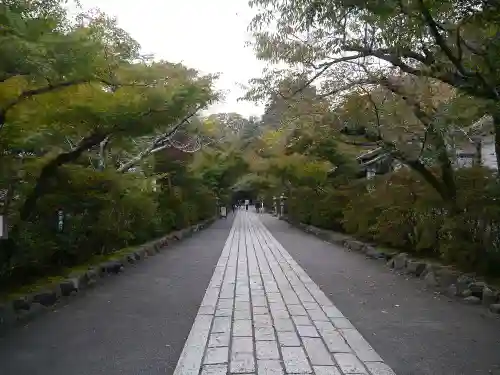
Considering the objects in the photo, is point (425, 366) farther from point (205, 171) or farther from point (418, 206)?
point (205, 171)

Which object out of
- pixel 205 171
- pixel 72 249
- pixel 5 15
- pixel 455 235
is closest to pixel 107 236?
pixel 72 249

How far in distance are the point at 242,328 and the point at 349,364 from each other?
1564mm

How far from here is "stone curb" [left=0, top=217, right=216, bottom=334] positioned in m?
5.45

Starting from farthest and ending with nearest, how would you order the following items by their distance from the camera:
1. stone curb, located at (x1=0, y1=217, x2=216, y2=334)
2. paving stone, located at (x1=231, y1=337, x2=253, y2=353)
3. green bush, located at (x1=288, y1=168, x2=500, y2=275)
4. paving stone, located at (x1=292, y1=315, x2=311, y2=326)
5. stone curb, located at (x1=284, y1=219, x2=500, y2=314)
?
1. green bush, located at (x1=288, y1=168, x2=500, y2=275)
2. stone curb, located at (x1=284, y1=219, x2=500, y2=314)
3. paving stone, located at (x1=292, y1=315, x2=311, y2=326)
4. stone curb, located at (x1=0, y1=217, x2=216, y2=334)
5. paving stone, located at (x1=231, y1=337, x2=253, y2=353)

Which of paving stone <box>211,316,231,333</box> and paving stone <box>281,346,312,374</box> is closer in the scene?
paving stone <box>281,346,312,374</box>

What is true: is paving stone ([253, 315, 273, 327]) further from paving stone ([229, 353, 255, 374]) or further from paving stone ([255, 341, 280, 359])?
paving stone ([229, 353, 255, 374])

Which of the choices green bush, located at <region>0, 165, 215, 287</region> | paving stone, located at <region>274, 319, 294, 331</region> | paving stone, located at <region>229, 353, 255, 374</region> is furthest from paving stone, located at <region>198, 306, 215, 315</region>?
green bush, located at <region>0, 165, 215, 287</region>

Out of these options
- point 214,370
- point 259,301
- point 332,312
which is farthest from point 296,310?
point 214,370

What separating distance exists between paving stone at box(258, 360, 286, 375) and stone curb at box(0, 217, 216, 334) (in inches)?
123

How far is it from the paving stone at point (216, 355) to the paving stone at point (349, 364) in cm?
108

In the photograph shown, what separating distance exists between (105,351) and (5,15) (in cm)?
351

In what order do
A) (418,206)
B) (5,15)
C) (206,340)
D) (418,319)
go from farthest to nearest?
(418,206)
(418,319)
(206,340)
(5,15)

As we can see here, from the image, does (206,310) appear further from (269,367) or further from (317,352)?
(269,367)

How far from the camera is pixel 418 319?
19.4 ft
